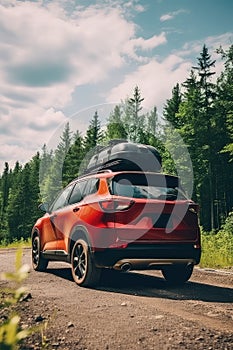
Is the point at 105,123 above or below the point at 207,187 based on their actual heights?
above

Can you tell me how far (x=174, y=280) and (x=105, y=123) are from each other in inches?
1949

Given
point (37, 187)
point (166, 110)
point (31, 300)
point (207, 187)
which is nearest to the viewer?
point (31, 300)

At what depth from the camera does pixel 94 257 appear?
6.02 metres

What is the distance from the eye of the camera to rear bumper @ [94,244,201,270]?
19.3ft

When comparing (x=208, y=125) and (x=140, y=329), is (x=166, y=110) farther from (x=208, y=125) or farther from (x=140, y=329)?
(x=140, y=329)

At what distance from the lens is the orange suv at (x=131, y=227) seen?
595 cm

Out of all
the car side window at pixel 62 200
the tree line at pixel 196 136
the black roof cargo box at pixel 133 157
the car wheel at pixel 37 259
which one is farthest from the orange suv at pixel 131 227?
the tree line at pixel 196 136

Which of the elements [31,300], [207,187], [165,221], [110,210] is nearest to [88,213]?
[110,210]

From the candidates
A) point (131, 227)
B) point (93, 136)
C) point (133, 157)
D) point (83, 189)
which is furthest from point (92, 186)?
point (93, 136)

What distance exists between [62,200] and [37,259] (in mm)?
1650

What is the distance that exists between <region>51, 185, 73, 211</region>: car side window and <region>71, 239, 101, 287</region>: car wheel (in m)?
1.45

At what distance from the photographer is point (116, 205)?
6062mm

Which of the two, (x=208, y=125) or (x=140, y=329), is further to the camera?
(x=208, y=125)

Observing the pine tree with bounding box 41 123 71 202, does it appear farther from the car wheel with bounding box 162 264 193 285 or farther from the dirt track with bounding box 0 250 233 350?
the dirt track with bounding box 0 250 233 350
